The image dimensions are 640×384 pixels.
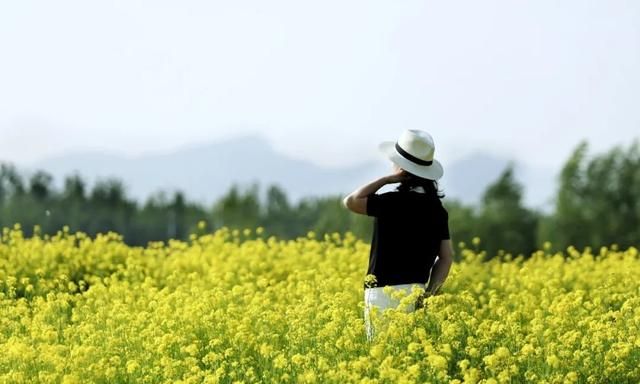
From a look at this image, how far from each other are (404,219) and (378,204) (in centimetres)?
22

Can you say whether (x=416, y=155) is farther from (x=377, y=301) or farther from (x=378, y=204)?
(x=377, y=301)

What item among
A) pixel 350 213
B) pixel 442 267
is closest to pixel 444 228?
pixel 442 267

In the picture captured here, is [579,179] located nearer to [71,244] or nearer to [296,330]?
[71,244]

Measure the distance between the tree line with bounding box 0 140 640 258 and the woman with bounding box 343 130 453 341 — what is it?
68.6ft

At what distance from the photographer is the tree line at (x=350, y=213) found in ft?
105

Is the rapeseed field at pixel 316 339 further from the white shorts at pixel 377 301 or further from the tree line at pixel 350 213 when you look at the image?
the tree line at pixel 350 213

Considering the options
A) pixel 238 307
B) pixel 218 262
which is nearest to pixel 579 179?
pixel 218 262

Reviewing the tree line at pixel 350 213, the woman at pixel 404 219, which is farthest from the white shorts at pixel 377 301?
the tree line at pixel 350 213

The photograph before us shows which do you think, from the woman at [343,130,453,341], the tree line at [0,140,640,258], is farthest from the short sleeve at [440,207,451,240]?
the tree line at [0,140,640,258]

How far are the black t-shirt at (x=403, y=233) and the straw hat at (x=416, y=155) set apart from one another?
165 millimetres

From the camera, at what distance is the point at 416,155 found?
316 inches

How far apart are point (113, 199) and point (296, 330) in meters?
43.3

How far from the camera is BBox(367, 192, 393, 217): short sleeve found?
7938 millimetres

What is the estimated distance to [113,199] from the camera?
167 ft
